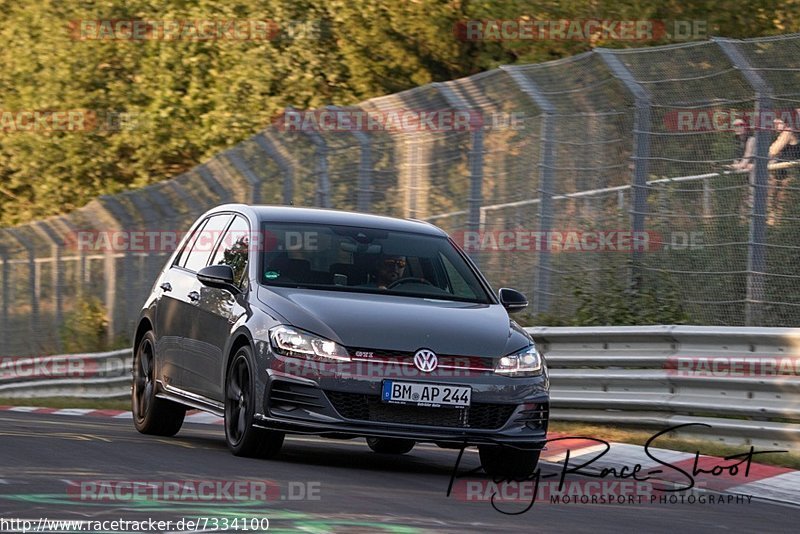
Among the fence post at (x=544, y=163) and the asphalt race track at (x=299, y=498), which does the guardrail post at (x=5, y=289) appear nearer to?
the fence post at (x=544, y=163)

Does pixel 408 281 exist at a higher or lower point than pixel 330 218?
lower

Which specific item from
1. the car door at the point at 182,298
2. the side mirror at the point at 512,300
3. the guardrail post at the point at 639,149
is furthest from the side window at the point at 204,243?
the guardrail post at the point at 639,149

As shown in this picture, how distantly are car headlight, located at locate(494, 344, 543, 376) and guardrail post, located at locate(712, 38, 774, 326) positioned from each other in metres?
3.28

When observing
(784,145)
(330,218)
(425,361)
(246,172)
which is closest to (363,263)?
(330,218)

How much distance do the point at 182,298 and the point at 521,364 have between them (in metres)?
2.85

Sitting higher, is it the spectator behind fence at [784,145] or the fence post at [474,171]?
the spectator behind fence at [784,145]

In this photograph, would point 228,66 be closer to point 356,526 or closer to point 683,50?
point 683,50

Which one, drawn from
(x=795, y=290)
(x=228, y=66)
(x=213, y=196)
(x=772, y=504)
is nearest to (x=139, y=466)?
(x=772, y=504)

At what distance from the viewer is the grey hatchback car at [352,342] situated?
9633 millimetres

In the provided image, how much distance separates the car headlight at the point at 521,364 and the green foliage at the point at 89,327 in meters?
17.3

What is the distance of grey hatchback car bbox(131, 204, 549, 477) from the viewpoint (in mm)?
9633

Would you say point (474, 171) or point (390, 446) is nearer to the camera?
point (390, 446)

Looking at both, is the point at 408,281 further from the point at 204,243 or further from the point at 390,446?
the point at 204,243

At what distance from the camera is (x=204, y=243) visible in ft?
39.6
